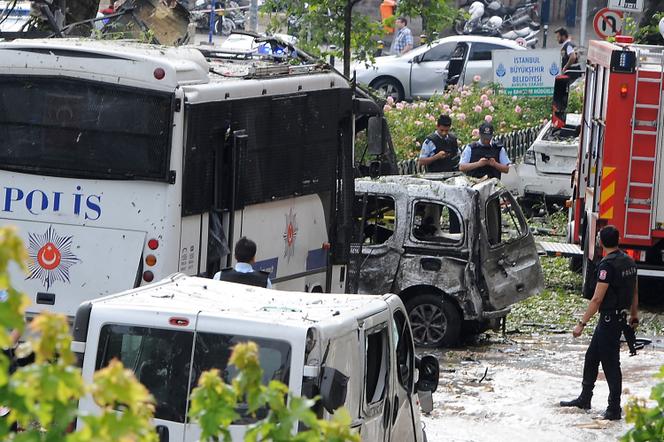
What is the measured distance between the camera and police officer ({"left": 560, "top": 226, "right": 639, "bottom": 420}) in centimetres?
1071

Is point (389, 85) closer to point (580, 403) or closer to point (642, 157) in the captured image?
point (642, 157)

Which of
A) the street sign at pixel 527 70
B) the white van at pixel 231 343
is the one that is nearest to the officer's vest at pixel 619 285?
the white van at pixel 231 343

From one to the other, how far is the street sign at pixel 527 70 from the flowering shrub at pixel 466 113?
0.81 feet

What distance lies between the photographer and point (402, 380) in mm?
7805

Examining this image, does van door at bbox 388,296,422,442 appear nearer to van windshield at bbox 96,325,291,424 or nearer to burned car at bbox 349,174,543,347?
van windshield at bbox 96,325,291,424

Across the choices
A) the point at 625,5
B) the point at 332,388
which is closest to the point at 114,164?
the point at 332,388

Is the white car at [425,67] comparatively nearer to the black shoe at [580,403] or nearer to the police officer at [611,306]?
the black shoe at [580,403]

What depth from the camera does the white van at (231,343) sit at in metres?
6.39

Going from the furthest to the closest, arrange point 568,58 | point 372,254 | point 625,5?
point 568,58
point 625,5
point 372,254

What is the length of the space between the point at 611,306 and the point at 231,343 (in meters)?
5.03

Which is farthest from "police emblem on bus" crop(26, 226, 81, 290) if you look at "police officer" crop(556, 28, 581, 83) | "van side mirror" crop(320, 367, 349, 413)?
"police officer" crop(556, 28, 581, 83)

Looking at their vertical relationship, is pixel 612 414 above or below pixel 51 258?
below

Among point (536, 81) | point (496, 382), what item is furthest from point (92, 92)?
point (536, 81)

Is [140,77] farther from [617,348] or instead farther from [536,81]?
[536,81]
